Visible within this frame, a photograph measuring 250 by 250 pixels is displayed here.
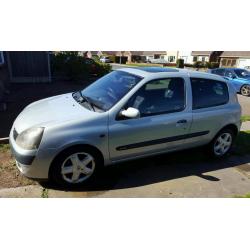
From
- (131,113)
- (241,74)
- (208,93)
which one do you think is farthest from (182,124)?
(241,74)

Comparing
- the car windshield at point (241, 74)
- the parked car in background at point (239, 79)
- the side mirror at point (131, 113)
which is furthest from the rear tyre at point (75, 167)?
the car windshield at point (241, 74)

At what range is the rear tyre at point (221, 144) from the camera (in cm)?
490

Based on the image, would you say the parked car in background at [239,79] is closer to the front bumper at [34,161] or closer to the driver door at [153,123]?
the driver door at [153,123]

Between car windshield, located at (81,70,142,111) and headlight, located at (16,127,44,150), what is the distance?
99cm

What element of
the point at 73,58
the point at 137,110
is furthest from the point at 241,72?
the point at 137,110

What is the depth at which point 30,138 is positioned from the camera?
3.30 m

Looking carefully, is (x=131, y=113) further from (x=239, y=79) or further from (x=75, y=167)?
(x=239, y=79)

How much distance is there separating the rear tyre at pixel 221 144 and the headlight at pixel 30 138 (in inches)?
127

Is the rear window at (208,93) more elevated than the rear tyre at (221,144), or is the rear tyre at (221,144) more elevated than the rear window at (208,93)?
the rear window at (208,93)

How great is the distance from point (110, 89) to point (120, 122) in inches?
29.5

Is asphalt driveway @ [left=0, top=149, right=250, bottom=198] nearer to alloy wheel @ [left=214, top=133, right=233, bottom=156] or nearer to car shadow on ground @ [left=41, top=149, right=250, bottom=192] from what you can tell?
car shadow on ground @ [left=41, top=149, right=250, bottom=192]

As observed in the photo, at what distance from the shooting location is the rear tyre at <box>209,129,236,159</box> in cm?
490

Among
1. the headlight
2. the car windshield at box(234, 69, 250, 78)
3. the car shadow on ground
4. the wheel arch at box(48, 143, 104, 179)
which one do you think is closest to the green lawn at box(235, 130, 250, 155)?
the car shadow on ground

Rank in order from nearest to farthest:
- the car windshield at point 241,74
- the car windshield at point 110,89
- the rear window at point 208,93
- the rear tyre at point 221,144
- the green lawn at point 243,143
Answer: the car windshield at point 110,89, the rear window at point 208,93, the rear tyre at point 221,144, the green lawn at point 243,143, the car windshield at point 241,74
